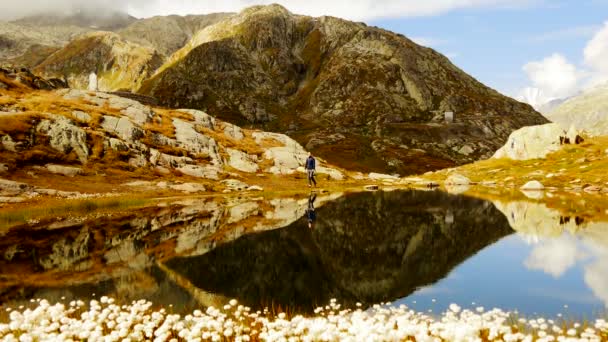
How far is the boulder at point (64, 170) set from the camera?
7512 cm

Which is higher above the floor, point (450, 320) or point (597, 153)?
point (597, 153)

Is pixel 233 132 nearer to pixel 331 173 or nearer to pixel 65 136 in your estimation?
pixel 331 173

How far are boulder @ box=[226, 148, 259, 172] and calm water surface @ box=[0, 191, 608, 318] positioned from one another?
5830 cm

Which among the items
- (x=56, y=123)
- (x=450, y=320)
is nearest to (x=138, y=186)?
(x=56, y=123)

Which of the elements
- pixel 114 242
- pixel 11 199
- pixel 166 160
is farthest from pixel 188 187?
pixel 114 242

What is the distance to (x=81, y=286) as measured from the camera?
20.5 m

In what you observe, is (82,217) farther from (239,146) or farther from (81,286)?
(239,146)

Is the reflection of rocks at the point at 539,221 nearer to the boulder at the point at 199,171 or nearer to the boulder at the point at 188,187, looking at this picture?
the boulder at the point at 188,187

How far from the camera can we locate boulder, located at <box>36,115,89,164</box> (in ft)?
274

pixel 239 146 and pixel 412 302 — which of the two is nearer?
pixel 412 302

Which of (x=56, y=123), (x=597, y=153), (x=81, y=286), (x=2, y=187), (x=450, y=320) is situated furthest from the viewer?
(x=597, y=153)

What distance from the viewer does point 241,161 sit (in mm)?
104688

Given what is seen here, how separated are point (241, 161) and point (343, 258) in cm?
8098

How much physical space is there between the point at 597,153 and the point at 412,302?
9736 cm
